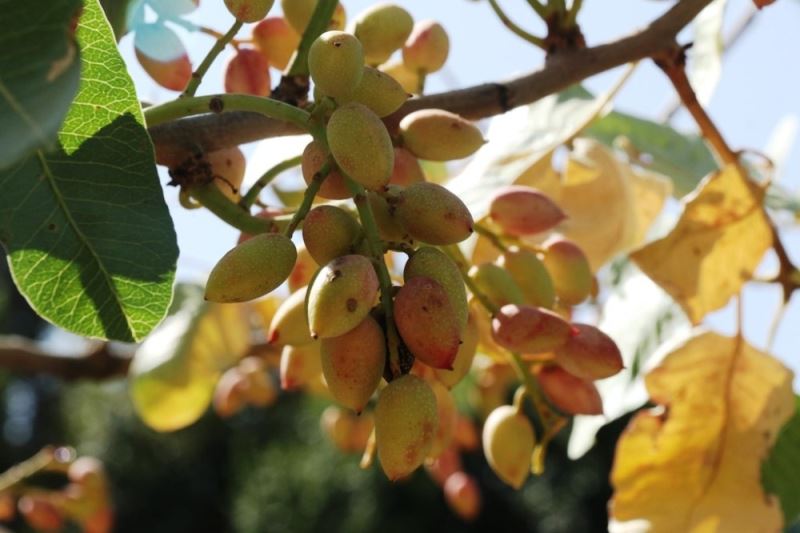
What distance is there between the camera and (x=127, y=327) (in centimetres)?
59

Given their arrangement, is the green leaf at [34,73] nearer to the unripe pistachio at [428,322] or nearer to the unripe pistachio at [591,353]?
the unripe pistachio at [428,322]

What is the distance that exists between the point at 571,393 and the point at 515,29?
0.82 feet

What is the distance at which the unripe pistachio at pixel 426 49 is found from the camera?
79cm

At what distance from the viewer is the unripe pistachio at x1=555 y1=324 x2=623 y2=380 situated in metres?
0.65

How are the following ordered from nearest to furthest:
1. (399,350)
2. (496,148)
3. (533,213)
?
(399,350)
(533,213)
(496,148)

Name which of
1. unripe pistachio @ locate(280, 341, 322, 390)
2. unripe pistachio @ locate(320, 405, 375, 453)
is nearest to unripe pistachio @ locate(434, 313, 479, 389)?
unripe pistachio @ locate(280, 341, 322, 390)

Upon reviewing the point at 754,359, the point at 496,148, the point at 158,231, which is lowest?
the point at 754,359

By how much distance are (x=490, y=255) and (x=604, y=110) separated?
0.29 meters

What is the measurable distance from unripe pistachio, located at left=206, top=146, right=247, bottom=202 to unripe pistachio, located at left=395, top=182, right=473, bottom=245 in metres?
0.16

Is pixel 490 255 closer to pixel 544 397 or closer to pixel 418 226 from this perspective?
pixel 544 397

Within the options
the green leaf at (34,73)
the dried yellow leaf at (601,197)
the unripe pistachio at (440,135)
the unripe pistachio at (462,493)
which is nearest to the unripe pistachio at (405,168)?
the unripe pistachio at (440,135)

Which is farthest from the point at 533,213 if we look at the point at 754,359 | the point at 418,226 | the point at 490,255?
the point at 754,359

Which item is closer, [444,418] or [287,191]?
[444,418]

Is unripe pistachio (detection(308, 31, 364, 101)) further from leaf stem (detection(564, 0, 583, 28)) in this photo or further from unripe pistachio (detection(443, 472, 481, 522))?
unripe pistachio (detection(443, 472, 481, 522))
